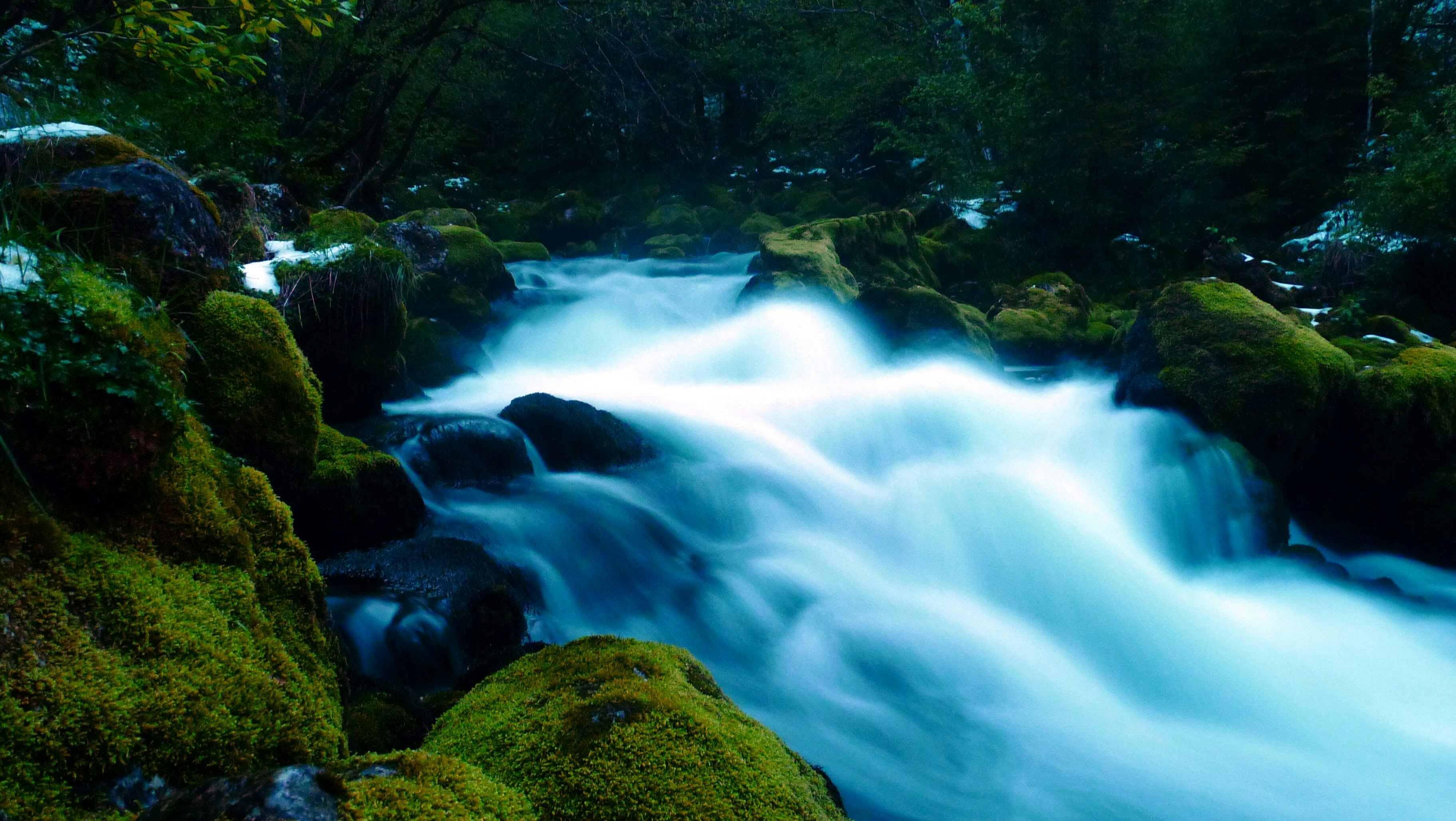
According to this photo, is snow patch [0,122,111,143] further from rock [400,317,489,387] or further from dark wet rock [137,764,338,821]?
dark wet rock [137,764,338,821]

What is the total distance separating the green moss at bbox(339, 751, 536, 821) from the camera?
1.94 m

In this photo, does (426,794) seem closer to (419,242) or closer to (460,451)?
(460,451)

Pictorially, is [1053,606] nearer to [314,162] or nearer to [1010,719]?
[1010,719]

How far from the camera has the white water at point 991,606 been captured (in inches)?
198

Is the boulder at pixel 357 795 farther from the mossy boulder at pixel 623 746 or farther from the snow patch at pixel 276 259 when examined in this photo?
the snow patch at pixel 276 259

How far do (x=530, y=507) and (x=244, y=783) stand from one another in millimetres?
5052

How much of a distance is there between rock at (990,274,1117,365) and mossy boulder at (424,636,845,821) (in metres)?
11.4

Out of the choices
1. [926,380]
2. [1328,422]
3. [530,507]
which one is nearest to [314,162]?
[530,507]

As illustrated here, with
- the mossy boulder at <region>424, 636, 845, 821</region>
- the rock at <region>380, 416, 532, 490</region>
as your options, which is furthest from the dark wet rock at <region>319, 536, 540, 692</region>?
the rock at <region>380, 416, 532, 490</region>

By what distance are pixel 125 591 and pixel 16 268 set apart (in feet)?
4.07

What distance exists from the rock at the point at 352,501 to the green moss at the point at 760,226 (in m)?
16.3

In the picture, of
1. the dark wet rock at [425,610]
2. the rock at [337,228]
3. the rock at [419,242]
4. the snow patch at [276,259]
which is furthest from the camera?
the rock at [419,242]

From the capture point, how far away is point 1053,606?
692 cm

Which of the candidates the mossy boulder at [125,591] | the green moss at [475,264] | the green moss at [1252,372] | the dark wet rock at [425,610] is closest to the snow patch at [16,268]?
the mossy boulder at [125,591]
